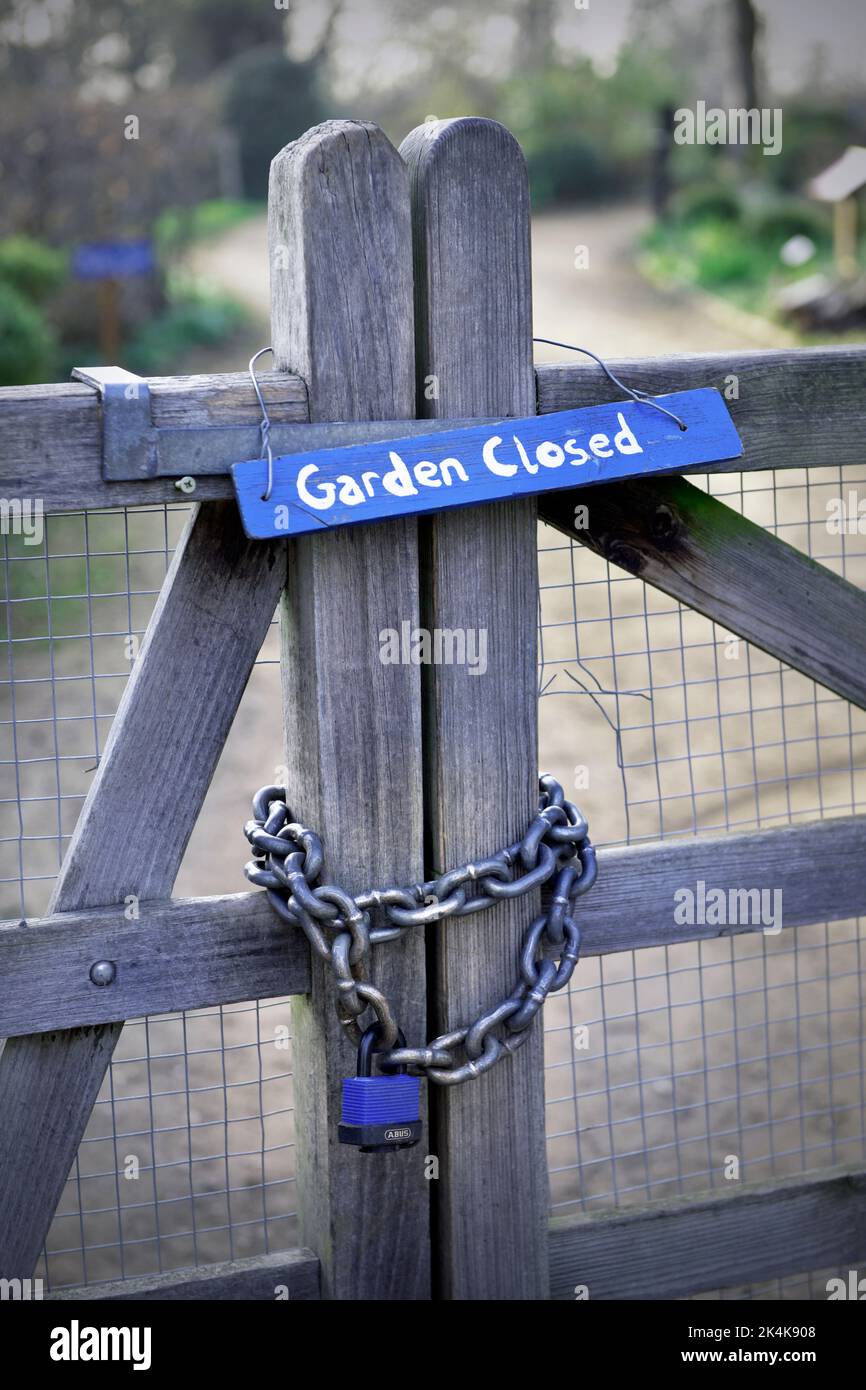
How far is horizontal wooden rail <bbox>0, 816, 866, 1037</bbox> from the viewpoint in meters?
1.87

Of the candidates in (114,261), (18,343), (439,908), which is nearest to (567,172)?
(114,261)

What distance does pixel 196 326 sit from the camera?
17609 millimetres

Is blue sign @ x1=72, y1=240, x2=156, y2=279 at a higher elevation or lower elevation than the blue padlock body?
higher

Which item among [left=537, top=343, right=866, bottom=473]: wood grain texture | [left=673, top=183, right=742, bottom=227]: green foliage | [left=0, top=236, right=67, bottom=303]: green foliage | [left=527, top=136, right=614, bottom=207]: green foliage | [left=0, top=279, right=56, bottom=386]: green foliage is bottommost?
[left=537, top=343, right=866, bottom=473]: wood grain texture

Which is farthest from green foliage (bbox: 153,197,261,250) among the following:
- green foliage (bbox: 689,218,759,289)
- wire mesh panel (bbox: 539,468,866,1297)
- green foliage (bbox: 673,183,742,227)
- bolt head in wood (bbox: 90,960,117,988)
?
bolt head in wood (bbox: 90,960,117,988)

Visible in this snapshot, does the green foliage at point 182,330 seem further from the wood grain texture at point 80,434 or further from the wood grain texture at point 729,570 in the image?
the wood grain texture at point 80,434

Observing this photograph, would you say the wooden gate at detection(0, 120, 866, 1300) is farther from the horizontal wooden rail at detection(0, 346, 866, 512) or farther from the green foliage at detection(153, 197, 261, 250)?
the green foliage at detection(153, 197, 261, 250)

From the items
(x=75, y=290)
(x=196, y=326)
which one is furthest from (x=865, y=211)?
(x=75, y=290)

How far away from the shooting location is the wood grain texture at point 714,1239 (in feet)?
7.43

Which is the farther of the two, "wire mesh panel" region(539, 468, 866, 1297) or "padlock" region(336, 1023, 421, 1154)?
"wire mesh panel" region(539, 468, 866, 1297)

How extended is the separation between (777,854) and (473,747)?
60cm

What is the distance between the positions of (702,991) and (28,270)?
12.8 m

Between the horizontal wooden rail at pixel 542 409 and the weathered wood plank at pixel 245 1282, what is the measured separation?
1.17m

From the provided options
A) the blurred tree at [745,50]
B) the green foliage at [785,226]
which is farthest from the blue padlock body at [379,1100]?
the blurred tree at [745,50]
